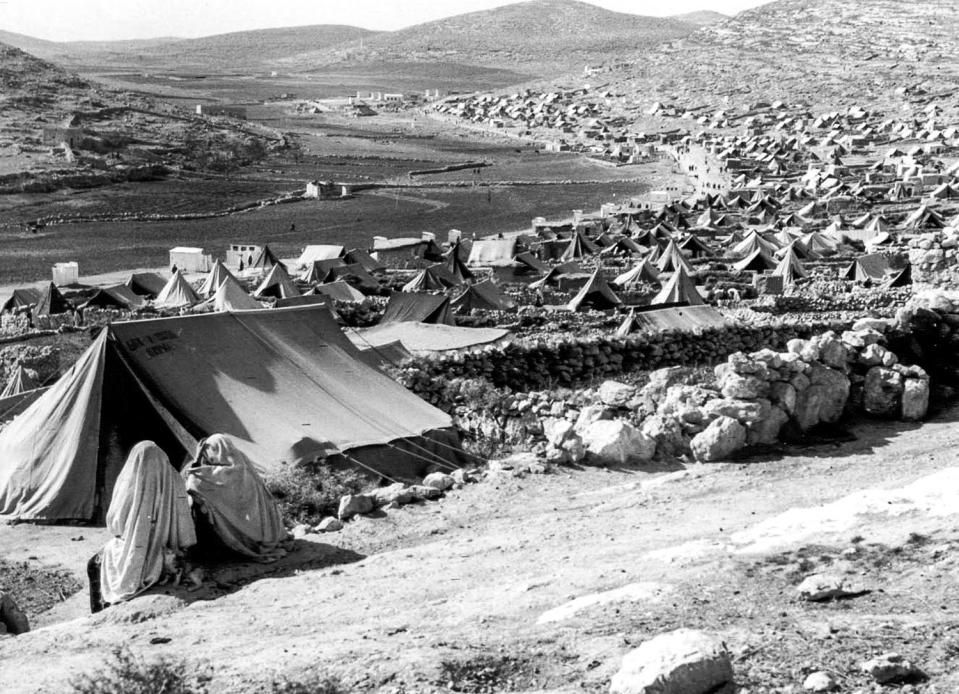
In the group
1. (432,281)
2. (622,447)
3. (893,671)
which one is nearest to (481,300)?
(432,281)

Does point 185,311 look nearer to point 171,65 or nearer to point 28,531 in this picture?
point 28,531

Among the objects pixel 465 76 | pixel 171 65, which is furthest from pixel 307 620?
pixel 171 65

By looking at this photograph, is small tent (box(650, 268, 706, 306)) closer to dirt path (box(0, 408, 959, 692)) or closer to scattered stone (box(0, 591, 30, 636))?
dirt path (box(0, 408, 959, 692))

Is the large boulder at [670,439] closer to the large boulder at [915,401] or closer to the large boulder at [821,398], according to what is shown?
the large boulder at [821,398]

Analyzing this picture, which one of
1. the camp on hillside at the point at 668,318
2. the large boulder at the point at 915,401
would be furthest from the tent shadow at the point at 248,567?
the camp on hillside at the point at 668,318

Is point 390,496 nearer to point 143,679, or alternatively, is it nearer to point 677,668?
point 143,679

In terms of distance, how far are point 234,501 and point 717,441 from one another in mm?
3823

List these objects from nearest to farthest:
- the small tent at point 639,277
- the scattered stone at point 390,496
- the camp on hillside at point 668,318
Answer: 1. the scattered stone at point 390,496
2. the camp on hillside at point 668,318
3. the small tent at point 639,277

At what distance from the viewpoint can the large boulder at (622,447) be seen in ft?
32.0

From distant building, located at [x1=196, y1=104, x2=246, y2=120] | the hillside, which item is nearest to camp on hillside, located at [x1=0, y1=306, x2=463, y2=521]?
the hillside

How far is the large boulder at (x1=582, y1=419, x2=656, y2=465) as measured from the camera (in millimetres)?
9758

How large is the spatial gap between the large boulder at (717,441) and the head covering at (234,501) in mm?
3380

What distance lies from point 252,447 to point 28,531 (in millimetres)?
1859

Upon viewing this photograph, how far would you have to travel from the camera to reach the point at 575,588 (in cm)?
670
